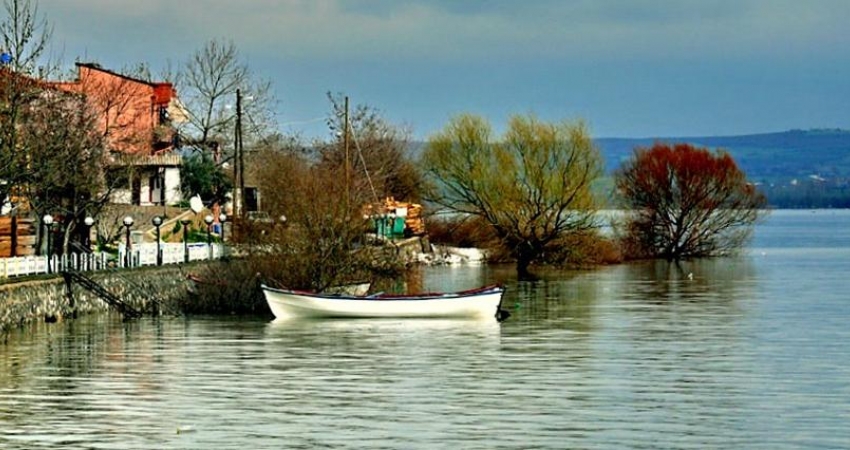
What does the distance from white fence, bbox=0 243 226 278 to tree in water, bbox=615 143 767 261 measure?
43.2m

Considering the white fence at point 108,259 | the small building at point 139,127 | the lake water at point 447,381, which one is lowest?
the lake water at point 447,381

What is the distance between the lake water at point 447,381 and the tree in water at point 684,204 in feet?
132

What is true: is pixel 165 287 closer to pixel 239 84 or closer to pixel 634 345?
pixel 634 345

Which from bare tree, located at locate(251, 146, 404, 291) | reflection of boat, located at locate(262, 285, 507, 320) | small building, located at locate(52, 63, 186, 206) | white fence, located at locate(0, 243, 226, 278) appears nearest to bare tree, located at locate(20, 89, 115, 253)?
white fence, located at locate(0, 243, 226, 278)

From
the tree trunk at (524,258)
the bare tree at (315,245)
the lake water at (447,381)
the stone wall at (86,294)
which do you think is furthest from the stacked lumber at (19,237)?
the tree trunk at (524,258)

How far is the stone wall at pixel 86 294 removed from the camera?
41.2m

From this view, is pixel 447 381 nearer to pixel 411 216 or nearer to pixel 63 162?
pixel 63 162

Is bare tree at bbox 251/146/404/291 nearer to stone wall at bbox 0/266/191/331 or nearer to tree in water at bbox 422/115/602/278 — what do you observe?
stone wall at bbox 0/266/191/331

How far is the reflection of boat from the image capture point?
46219 millimetres

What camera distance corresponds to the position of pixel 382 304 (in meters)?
46.2

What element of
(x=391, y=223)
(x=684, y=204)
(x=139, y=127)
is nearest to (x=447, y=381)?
(x=391, y=223)

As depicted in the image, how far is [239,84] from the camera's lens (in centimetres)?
9100

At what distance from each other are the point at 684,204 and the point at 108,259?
5183cm

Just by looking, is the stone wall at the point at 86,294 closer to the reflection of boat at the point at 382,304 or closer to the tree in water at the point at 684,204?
the reflection of boat at the point at 382,304
